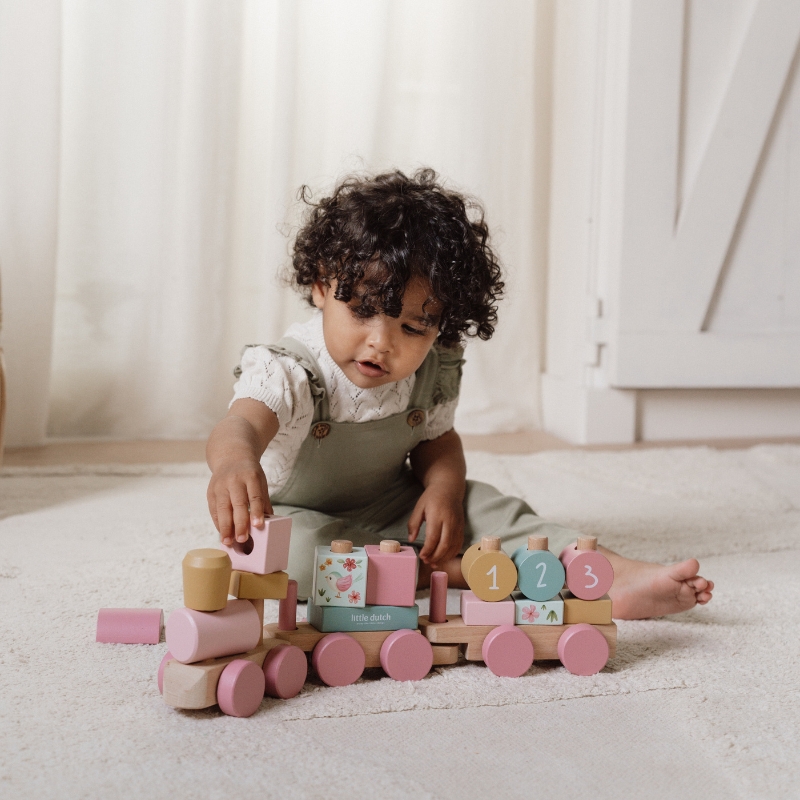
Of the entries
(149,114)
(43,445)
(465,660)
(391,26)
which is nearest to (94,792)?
(465,660)

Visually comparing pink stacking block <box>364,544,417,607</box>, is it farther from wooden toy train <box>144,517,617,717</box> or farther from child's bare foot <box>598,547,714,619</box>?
child's bare foot <box>598,547,714,619</box>

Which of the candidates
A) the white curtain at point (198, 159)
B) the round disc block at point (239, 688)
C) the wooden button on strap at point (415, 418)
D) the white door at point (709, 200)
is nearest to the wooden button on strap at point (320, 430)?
the wooden button on strap at point (415, 418)

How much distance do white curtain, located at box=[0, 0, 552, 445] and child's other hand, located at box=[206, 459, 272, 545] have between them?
1065mm

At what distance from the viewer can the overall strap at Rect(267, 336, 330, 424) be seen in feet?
3.00

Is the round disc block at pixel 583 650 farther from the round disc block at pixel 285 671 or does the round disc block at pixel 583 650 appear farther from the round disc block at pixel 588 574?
the round disc block at pixel 285 671

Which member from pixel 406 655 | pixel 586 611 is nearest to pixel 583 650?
pixel 586 611

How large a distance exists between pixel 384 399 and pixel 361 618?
0.30 m

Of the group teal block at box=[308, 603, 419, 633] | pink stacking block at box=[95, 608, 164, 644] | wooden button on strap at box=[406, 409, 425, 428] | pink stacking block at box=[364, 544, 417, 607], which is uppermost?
wooden button on strap at box=[406, 409, 425, 428]

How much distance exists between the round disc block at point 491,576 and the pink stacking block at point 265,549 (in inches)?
6.1

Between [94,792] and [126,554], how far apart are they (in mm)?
528

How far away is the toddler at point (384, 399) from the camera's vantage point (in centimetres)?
85

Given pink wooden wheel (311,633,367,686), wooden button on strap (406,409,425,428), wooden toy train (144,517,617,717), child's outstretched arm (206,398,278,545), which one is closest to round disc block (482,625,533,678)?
wooden toy train (144,517,617,717)

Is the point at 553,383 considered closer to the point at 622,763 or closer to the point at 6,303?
the point at 6,303

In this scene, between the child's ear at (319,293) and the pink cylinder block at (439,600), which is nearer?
the pink cylinder block at (439,600)
